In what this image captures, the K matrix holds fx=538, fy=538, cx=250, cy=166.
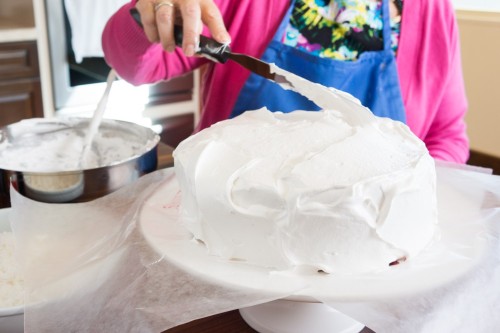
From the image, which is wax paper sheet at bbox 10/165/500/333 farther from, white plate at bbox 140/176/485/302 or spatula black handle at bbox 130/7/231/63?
spatula black handle at bbox 130/7/231/63

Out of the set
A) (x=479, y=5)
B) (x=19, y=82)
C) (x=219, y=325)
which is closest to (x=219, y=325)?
(x=219, y=325)

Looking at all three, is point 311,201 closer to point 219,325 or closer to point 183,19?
point 219,325

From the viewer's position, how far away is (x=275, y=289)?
1.91 ft

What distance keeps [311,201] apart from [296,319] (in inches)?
6.1

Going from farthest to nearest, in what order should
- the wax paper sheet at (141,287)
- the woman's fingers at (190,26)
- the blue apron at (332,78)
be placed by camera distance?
the blue apron at (332,78) < the woman's fingers at (190,26) < the wax paper sheet at (141,287)

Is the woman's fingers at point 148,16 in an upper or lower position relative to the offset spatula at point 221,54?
upper

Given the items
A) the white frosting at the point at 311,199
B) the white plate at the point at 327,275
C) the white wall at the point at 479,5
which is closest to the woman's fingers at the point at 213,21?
the white frosting at the point at 311,199

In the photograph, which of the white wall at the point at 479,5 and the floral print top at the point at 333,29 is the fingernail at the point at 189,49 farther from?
the white wall at the point at 479,5

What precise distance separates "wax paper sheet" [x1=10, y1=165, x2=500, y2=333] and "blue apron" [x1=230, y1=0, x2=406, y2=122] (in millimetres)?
380

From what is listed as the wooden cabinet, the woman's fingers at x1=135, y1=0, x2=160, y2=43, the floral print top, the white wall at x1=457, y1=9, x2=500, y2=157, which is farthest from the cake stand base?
the wooden cabinet

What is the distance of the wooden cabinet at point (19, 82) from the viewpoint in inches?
85.6

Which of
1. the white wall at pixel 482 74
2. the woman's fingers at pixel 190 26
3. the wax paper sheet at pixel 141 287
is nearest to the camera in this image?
the wax paper sheet at pixel 141 287

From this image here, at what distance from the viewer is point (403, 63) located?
1103 mm

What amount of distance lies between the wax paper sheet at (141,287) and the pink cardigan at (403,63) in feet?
1.30
